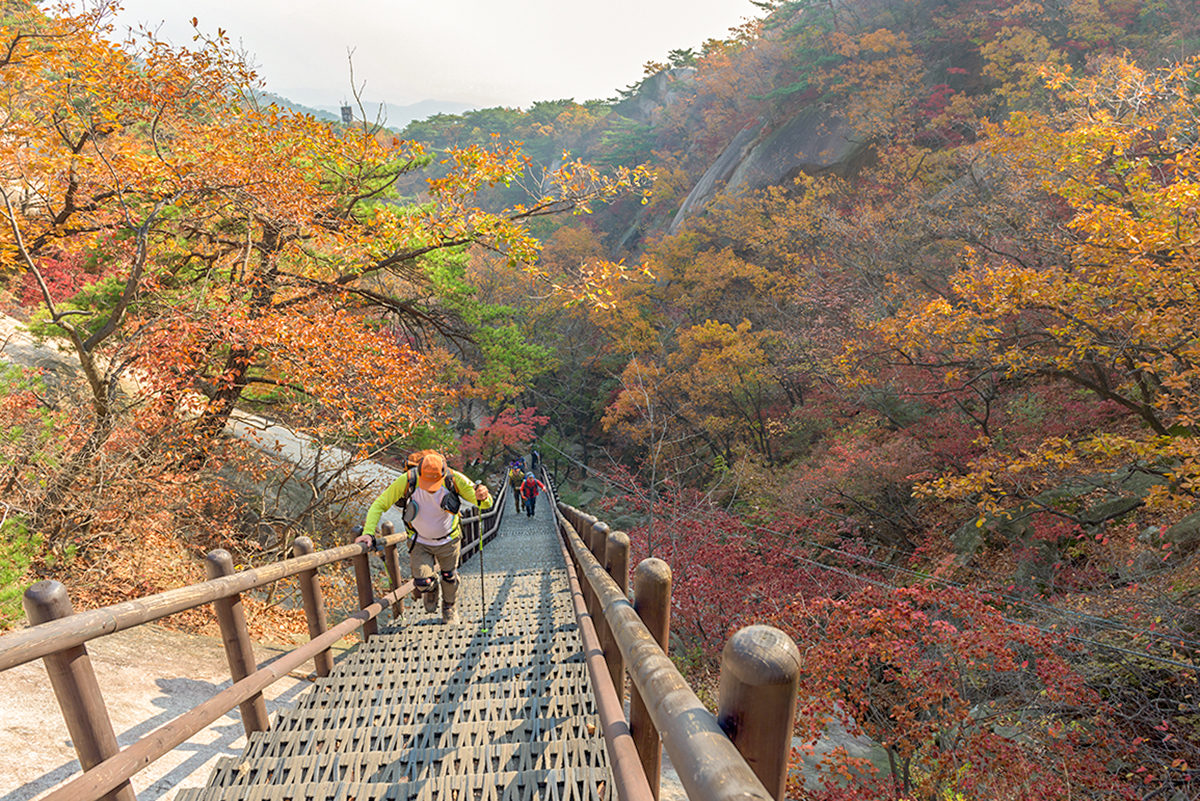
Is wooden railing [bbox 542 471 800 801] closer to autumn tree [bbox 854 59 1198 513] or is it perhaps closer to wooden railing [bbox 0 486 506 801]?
wooden railing [bbox 0 486 506 801]

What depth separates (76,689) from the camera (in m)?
1.72

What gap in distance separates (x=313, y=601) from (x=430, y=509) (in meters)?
1.18

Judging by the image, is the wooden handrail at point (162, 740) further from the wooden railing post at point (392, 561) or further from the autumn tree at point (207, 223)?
the autumn tree at point (207, 223)

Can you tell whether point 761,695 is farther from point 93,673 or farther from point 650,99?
point 650,99

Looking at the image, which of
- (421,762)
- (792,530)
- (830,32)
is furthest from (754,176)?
(421,762)

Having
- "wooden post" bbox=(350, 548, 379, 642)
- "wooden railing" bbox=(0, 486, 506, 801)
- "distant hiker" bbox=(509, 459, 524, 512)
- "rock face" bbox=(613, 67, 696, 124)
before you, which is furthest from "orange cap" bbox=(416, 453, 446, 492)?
"rock face" bbox=(613, 67, 696, 124)

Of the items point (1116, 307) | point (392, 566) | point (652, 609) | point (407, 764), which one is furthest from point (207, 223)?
point (1116, 307)

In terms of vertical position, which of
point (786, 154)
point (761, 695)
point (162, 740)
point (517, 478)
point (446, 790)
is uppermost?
point (786, 154)

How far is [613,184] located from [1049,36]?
79.9 ft

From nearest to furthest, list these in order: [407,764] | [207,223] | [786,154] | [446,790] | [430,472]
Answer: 1. [446,790]
2. [407,764]
3. [430,472]
4. [207,223]
5. [786,154]

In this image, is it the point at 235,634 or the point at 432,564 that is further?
the point at 432,564

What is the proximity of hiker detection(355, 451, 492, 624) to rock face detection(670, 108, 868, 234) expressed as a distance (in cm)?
2431

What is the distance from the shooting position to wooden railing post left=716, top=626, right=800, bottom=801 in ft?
2.76

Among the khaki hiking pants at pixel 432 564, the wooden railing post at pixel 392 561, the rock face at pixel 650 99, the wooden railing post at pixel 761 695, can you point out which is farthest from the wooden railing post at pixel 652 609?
the rock face at pixel 650 99
